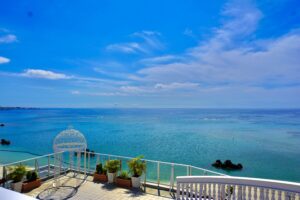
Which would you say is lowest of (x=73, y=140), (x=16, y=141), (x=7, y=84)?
(x=16, y=141)

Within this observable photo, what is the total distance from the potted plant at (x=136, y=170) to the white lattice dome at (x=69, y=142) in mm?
1941

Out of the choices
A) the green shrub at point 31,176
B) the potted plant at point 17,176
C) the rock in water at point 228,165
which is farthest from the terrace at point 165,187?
the rock in water at point 228,165

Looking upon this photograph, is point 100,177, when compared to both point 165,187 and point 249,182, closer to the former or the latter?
point 165,187

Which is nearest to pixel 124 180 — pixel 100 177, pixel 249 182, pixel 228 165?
pixel 100 177

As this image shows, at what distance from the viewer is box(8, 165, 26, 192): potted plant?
5750 millimetres

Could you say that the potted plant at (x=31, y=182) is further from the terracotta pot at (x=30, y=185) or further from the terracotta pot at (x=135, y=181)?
the terracotta pot at (x=135, y=181)

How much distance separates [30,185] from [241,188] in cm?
568

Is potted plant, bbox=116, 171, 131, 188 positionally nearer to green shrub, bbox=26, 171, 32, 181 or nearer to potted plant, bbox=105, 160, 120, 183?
potted plant, bbox=105, 160, 120, 183

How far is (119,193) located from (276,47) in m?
16.4

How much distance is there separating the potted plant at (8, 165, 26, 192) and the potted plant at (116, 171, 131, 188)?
257cm

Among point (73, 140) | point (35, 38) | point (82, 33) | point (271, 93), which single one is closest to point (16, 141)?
point (35, 38)

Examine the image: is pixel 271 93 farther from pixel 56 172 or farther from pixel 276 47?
pixel 56 172

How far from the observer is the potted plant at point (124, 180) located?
20.5 ft

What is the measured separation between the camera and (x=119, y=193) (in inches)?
228
